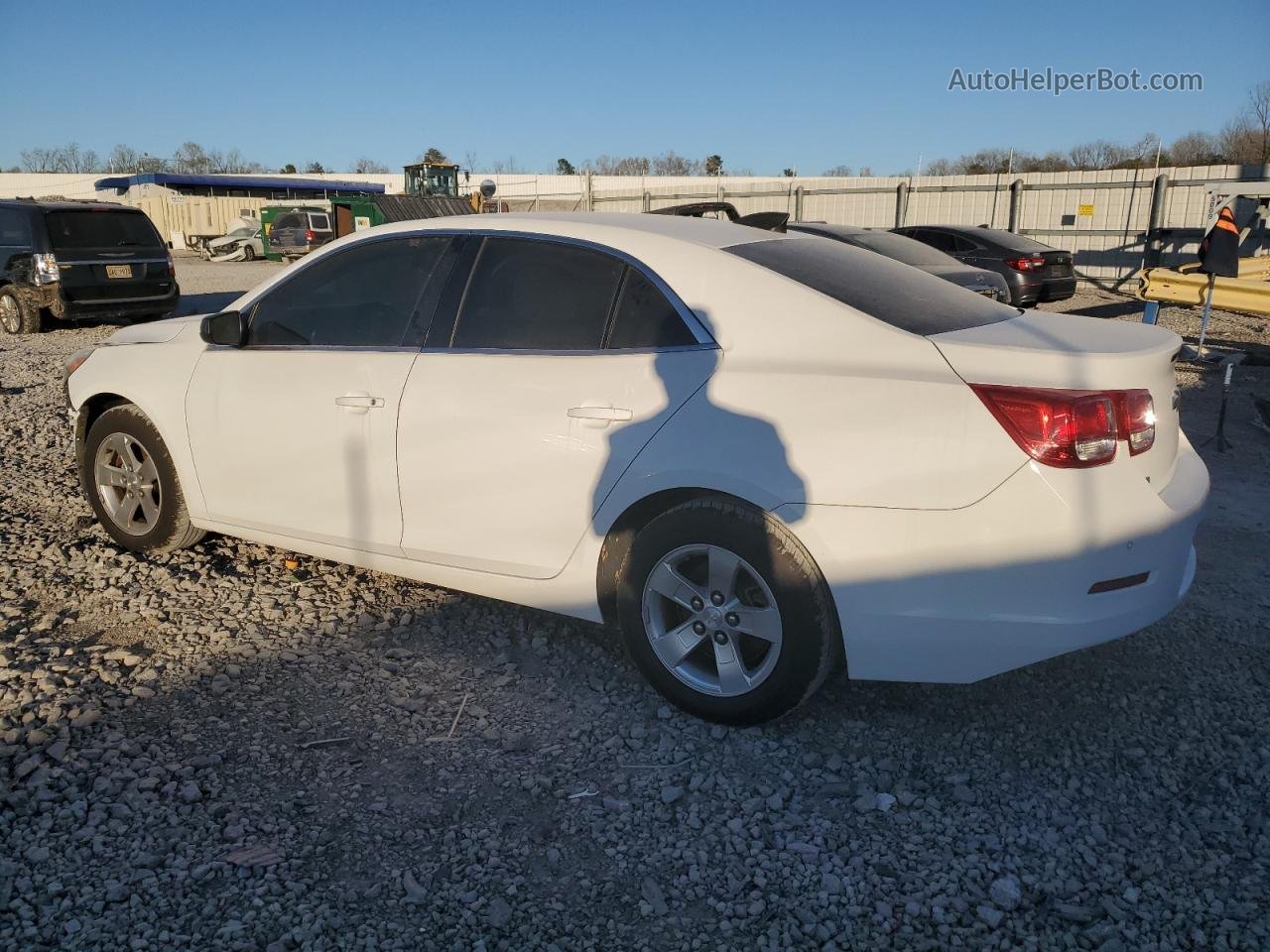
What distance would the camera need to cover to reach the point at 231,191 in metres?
59.6

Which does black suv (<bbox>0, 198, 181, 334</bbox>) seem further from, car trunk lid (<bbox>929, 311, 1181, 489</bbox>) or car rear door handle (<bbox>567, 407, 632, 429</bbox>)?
car trunk lid (<bbox>929, 311, 1181, 489</bbox>)

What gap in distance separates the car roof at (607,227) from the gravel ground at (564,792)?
1.61 metres

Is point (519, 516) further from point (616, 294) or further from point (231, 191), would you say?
point (231, 191)

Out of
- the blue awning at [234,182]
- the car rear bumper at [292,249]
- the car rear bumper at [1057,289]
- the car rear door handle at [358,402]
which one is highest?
the blue awning at [234,182]

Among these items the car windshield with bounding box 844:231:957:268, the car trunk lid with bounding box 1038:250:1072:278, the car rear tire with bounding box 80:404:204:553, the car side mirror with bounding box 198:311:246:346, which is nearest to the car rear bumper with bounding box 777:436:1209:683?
the car side mirror with bounding box 198:311:246:346

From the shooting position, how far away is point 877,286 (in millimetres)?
3320

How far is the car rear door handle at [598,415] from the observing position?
123 inches

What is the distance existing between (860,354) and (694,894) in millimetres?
1599

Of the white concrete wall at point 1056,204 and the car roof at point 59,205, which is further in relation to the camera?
the white concrete wall at point 1056,204

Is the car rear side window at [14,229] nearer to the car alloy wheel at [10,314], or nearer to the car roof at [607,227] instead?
the car alloy wheel at [10,314]

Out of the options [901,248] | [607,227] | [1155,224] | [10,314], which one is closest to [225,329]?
[607,227]

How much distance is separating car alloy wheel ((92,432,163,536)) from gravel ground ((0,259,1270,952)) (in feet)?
1.70

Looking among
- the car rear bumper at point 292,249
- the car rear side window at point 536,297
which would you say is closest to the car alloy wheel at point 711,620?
the car rear side window at point 536,297

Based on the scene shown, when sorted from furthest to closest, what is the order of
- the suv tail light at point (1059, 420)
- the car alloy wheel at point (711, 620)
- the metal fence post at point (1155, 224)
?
the metal fence post at point (1155, 224), the car alloy wheel at point (711, 620), the suv tail light at point (1059, 420)
